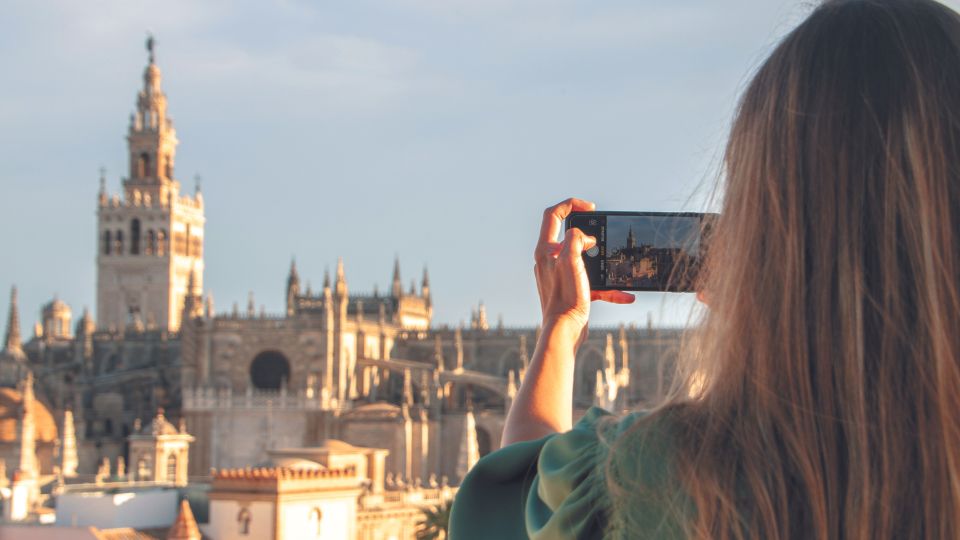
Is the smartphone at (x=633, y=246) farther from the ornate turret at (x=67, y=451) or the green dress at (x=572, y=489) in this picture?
the ornate turret at (x=67, y=451)

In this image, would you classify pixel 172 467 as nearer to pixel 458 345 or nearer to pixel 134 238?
pixel 458 345

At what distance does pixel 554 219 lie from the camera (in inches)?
106

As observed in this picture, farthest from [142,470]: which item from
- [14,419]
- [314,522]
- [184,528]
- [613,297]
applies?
[613,297]

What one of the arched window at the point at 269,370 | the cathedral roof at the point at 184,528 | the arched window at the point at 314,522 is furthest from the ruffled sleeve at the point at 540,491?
the arched window at the point at 269,370

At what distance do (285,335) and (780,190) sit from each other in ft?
183

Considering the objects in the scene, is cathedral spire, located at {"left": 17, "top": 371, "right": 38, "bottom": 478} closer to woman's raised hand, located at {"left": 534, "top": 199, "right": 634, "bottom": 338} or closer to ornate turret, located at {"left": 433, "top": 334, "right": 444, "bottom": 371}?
ornate turret, located at {"left": 433, "top": 334, "right": 444, "bottom": 371}

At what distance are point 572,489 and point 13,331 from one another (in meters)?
75.6

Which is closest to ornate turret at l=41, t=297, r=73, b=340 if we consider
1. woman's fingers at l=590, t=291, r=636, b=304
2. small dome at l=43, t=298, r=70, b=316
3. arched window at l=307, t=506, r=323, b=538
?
small dome at l=43, t=298, r=70, b=316

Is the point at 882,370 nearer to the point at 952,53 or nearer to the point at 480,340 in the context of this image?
the point at 952,53

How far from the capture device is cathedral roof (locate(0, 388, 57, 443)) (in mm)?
56438

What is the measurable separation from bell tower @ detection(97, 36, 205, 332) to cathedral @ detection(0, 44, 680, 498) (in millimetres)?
11631

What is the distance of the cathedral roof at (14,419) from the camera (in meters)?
56.4

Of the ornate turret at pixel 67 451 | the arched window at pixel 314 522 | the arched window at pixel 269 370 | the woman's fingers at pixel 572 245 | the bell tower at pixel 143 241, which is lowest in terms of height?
the arched window at pixel 314 522

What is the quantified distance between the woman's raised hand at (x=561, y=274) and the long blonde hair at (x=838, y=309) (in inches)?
14.3
